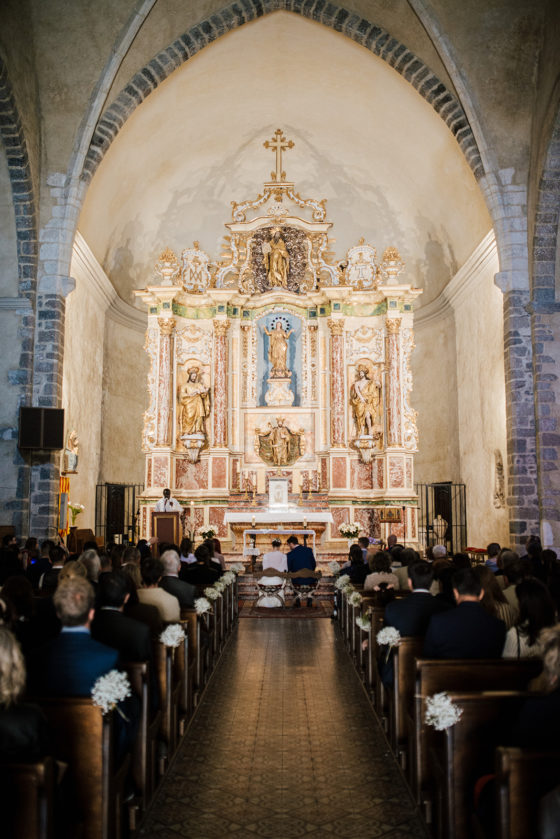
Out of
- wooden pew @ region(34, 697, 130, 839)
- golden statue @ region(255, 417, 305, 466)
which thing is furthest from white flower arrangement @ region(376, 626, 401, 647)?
golden statue @ region(255, 417, 305, 466)

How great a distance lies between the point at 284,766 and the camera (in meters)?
4.87

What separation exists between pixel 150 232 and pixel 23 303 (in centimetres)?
807

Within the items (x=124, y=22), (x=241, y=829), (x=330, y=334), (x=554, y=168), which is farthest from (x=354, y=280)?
(x=241, y=829)

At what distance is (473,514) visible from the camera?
17469 mm

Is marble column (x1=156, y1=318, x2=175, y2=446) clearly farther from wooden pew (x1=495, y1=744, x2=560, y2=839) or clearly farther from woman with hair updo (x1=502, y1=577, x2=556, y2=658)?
wooden pew (x1=495, y1=744, x2=560, y2=839)

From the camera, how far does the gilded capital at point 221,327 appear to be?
17.9m

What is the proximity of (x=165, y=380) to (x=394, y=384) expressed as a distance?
5204 millimetres

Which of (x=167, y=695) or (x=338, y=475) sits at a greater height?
(x=338, y=475)

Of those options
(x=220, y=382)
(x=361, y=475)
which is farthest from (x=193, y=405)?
(x=361, y=475)

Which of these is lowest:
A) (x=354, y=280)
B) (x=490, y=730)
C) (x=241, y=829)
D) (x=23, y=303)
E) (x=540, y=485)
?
(x=241, y=829)

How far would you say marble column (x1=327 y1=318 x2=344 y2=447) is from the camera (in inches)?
688

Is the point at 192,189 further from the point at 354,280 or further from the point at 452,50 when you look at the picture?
the point at 452,50

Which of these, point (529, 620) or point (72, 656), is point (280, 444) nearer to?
point (529, 620)

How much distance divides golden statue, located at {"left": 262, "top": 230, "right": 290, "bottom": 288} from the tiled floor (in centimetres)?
1204
